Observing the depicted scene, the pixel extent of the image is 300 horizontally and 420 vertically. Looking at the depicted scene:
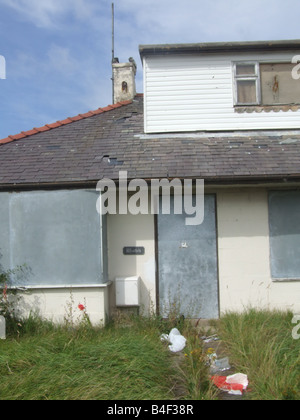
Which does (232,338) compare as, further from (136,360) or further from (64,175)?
(64,175)

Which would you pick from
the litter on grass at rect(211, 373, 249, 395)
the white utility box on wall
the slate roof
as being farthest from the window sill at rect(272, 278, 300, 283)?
the litter on grass at rect(211, 373, 249, 395)

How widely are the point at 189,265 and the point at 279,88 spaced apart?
492cm

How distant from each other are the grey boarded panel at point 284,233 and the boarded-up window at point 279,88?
2.77 m

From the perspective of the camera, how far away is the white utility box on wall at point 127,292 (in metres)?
6.48

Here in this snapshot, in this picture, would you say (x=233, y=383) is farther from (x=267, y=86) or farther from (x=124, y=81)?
(x=124, y=81)

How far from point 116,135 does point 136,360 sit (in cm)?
539

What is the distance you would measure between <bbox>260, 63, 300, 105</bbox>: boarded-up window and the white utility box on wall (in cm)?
532

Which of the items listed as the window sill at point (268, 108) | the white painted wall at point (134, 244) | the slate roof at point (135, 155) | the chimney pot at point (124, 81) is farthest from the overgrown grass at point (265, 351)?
the chimney pot at point (124, 81)

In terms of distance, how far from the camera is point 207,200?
22.8ft

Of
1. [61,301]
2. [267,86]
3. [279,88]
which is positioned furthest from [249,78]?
[61,301]

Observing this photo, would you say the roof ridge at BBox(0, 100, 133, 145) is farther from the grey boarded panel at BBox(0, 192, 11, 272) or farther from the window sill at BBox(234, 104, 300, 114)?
the window sill at BBox(234, 104, 300, 114)

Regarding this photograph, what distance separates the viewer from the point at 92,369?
13.8ft
